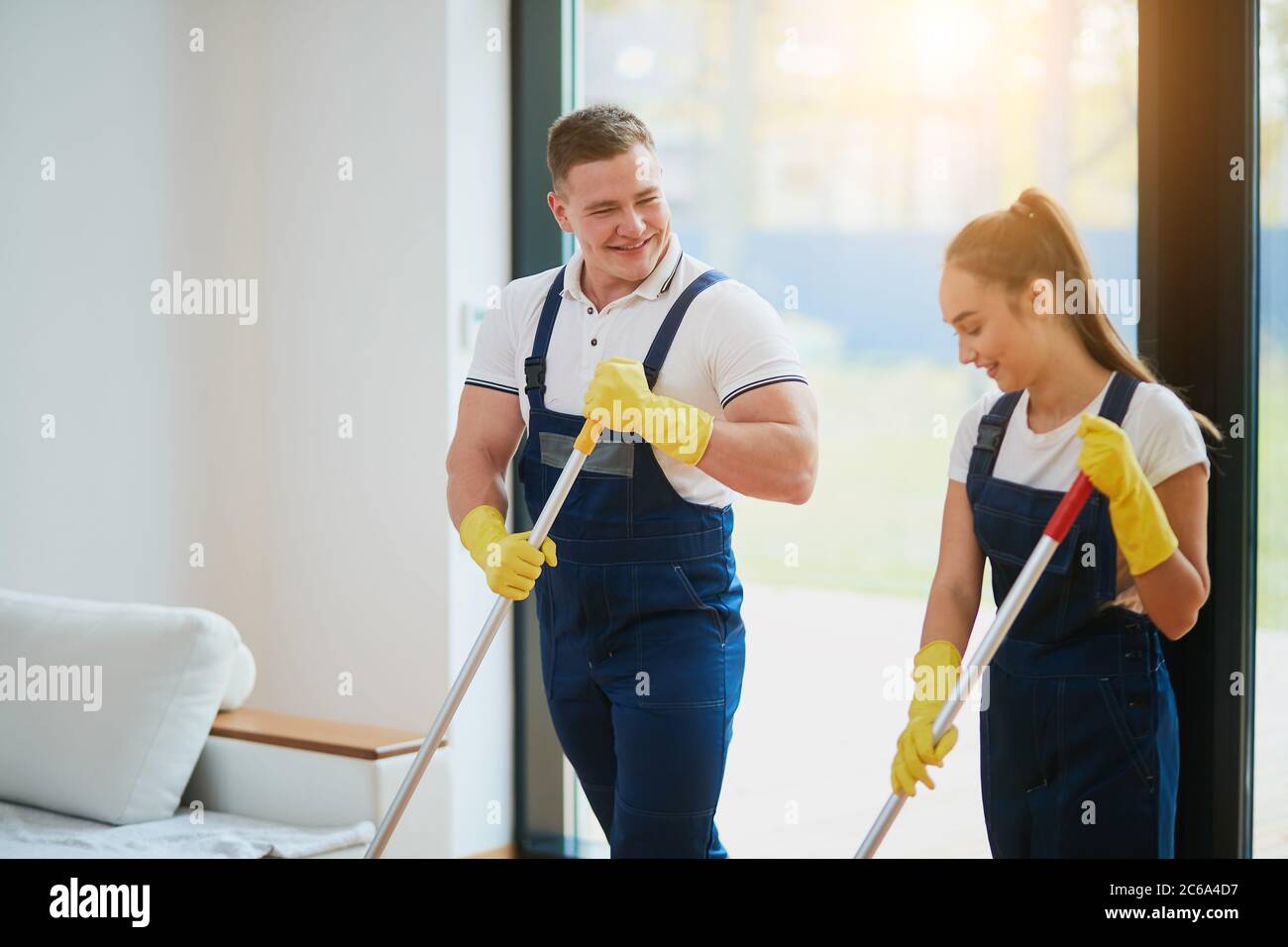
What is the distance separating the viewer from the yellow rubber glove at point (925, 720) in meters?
1.70

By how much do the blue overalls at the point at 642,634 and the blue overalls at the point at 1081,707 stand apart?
1.35 ft

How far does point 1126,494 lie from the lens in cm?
163

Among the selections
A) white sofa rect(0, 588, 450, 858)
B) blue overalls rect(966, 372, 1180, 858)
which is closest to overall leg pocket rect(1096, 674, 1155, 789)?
blue overalls rect(966, 372, 1180, 858)

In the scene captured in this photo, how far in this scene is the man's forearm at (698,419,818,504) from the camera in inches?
73.2

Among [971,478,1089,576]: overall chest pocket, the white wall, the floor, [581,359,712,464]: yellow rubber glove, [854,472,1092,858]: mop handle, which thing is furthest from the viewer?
the white wall

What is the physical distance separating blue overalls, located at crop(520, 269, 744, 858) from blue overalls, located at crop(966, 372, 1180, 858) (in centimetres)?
41

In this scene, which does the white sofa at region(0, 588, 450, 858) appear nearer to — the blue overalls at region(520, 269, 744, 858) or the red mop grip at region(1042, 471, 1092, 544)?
the blue overalls at region(520, 269, 744, 858)

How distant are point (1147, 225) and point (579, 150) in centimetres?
106

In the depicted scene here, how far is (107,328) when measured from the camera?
3.23m

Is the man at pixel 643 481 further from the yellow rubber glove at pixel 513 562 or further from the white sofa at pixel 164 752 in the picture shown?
the white sofa at pixel 164 752

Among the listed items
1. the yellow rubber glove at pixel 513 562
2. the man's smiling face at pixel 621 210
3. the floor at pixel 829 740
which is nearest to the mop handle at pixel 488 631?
the yellow rubber glove at pixel 513 562

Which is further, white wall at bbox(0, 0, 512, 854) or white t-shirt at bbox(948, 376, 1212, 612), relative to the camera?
white wall at bbox(0, 0, 512, 854)

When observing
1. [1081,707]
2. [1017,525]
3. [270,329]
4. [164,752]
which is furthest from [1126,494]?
[270,329]

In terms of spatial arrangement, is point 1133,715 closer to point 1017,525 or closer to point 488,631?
point 1017,525
